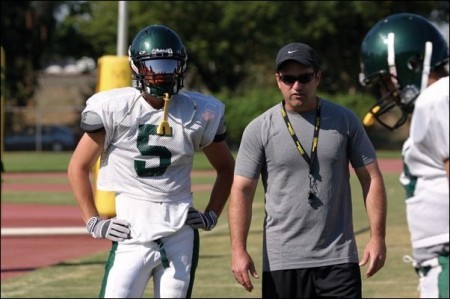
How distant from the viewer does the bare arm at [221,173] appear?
20.4ft

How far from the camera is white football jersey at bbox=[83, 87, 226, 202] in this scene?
5.88m

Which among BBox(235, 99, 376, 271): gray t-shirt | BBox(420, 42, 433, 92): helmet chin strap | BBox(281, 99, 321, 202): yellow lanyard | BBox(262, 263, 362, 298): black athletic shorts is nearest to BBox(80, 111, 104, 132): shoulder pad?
BBox(235, 99, 376, 271): gray t-shirt

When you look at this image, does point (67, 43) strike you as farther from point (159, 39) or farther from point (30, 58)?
point (159, 39)

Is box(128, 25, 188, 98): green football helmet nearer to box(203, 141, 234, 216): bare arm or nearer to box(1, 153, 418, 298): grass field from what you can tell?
box(203, 141, 234, 216): bare arm

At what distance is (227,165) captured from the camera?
247 inches

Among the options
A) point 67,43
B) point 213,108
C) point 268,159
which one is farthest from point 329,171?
point 67,43

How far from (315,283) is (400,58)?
3.75 feet

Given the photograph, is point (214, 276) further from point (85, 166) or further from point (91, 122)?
point (91, 122)

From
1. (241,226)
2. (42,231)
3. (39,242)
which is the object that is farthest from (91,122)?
(42,231)

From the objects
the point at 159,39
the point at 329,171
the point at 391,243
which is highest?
the point at 159,39

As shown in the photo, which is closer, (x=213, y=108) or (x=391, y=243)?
(x=213, y=108)

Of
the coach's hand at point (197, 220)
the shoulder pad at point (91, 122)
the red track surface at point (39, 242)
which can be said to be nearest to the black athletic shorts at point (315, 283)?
the coach's hand at point (197, 220)

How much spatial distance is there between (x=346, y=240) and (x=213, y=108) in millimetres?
968

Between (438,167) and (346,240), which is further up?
(438,167)
